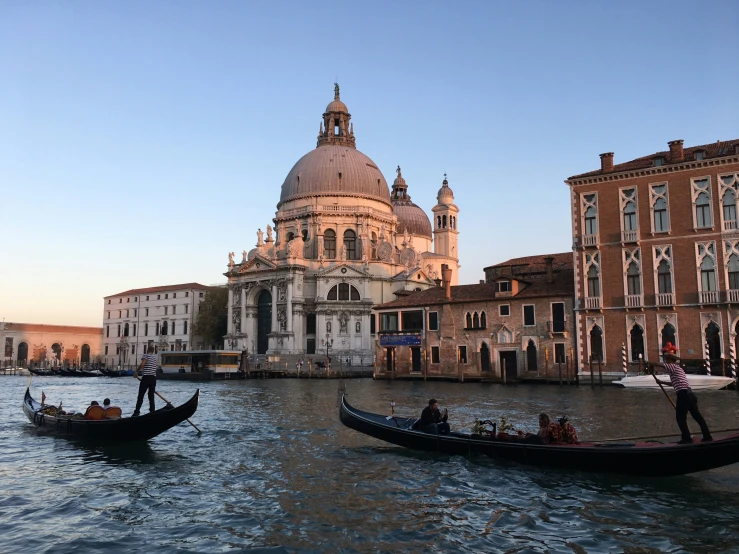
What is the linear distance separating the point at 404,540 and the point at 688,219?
26.5m

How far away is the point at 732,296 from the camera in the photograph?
27.6m

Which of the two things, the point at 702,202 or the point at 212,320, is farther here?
the point at 212,320

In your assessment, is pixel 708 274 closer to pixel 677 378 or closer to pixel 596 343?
pixel 596 343

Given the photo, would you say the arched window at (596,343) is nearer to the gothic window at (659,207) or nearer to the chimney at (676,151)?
the gothic window at (659,207)

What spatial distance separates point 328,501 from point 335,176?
179ft

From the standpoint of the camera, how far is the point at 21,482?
10.3m

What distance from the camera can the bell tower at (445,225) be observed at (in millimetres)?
75562

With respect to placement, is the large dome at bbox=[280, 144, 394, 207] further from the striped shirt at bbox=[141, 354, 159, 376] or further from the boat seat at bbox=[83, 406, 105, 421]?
the boat seat at bbox=[83, 406, 105, 421]

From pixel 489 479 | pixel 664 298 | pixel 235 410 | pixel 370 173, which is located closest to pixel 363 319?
pixel 370 173

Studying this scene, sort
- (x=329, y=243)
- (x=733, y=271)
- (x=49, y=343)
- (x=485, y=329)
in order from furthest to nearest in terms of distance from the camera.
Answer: (x=49, y=343), (x=329, y=243), (x=485, y=329), (x=733, y=271)

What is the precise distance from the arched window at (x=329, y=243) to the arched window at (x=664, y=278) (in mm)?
35333

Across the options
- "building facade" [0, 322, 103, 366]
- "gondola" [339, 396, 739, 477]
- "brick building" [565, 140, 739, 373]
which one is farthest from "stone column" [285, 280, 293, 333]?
"gondola" [339, 396, 739, 477]

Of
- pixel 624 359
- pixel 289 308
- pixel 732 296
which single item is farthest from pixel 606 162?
pixel 289 308

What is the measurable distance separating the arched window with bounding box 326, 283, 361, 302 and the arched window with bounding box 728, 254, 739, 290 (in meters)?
33.3
